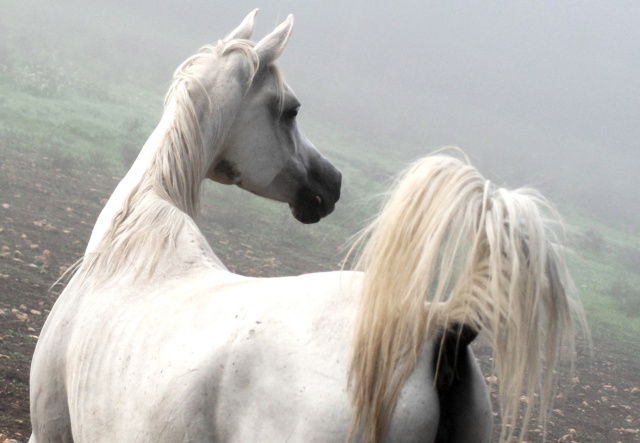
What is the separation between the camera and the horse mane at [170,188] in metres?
1.99

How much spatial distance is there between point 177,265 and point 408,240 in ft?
2.66

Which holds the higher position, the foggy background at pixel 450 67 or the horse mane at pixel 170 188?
the foggy background at pixel 450 67

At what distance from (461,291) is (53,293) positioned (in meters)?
4.86

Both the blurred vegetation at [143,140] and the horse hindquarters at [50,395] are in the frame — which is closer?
the horse hindquarters at [50,395]

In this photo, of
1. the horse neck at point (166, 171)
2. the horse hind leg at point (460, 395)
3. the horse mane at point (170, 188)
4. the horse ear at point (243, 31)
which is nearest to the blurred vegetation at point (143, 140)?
the horse ear at point (243, 31)

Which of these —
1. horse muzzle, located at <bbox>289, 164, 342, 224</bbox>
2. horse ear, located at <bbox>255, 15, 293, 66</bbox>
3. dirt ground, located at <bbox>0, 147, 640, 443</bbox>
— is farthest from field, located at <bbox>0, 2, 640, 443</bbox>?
horse ear, located at <bbox>255, 15, 293, 66</bbox>

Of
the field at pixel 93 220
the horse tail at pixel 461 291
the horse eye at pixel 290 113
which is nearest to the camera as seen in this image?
the horse tail at pixel 461 291

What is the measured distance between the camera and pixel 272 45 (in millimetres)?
2684

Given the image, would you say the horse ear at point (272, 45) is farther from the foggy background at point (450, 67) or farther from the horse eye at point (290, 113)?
the foggy background at point (450, 67)

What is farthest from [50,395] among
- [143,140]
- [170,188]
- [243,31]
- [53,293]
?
[143,140]

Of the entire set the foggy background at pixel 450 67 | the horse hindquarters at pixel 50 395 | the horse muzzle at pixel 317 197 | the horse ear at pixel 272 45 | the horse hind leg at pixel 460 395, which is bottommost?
the horse hindquarters at pixel 50 395

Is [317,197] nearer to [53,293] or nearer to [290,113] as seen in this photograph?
[290,113]

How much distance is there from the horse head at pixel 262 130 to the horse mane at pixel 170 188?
18 mm

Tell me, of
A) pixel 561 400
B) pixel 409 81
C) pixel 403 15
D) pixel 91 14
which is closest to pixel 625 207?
pixel 409 81
